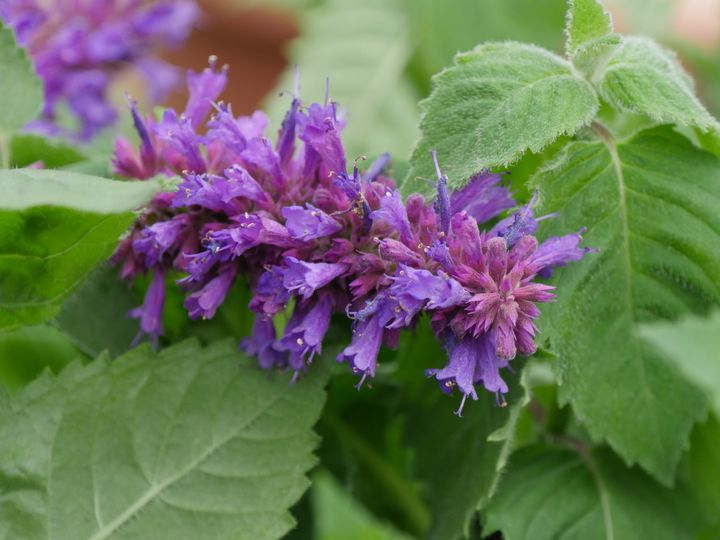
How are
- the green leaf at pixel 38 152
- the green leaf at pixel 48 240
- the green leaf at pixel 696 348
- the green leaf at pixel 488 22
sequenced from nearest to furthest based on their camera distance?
the green leaf at pixel 696 348 → the green leaf at pixel 48 240 → the green leaf at pixel 38 152 → the green leaf at pixel 488 22

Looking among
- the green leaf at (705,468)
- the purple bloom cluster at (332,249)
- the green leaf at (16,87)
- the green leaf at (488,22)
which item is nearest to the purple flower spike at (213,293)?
the purple bloom cluster at (332,249)

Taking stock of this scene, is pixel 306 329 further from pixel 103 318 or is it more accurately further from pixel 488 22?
pixel 488 22

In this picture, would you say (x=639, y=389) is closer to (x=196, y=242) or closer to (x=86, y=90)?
(x=196, y=242)

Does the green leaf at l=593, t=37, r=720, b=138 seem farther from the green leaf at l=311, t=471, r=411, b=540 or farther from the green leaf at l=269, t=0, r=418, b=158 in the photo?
the green leaf at l=269, t=0, r=418, b=158

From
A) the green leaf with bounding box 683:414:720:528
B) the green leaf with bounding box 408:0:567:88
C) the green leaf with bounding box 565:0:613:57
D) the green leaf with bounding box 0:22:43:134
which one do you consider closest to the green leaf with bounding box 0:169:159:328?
the green leaf with bounding box 0:22:43:134

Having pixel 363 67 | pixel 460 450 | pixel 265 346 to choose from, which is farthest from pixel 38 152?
pixel 363 67

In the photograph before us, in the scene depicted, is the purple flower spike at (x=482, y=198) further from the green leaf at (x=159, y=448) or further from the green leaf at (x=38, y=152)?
the green leaf at (x=38, y=152)
